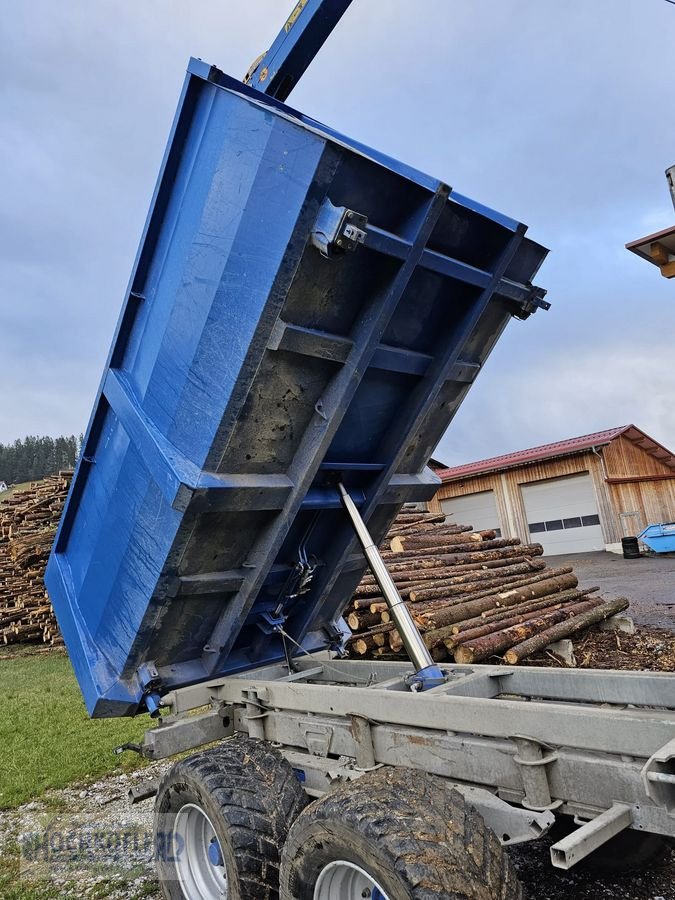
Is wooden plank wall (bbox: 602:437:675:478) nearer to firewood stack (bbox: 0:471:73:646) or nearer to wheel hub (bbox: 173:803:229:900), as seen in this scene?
firewood stack (bbox: 0:471:73:646)

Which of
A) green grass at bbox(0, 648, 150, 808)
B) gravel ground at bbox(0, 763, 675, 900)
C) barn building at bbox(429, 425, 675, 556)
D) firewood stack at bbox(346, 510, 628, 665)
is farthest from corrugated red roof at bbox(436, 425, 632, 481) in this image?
gravel ground at bbox(0, 763, 675, 900)

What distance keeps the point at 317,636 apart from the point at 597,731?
293 cm

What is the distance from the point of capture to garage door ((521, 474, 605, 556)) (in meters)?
23.3

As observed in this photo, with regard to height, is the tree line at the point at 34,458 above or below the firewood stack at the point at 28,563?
above

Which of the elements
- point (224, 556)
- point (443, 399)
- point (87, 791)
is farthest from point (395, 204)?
point (87, 791)

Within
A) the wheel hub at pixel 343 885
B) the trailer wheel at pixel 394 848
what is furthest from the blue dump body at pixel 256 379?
the wheel hub at pixel 343 885

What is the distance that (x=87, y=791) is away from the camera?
5.51 metres

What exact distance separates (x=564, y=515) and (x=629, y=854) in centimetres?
2203

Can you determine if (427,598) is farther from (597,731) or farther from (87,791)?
(597,731)

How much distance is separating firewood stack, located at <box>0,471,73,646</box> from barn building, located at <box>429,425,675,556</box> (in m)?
16.8

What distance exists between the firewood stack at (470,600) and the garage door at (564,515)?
45.2 ft

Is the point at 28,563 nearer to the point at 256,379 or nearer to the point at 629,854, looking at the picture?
the point at 256,379

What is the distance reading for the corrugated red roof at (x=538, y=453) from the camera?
23578 mm

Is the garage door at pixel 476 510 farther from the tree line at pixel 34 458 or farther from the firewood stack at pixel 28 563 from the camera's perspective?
the tree line at pixel 34 458
